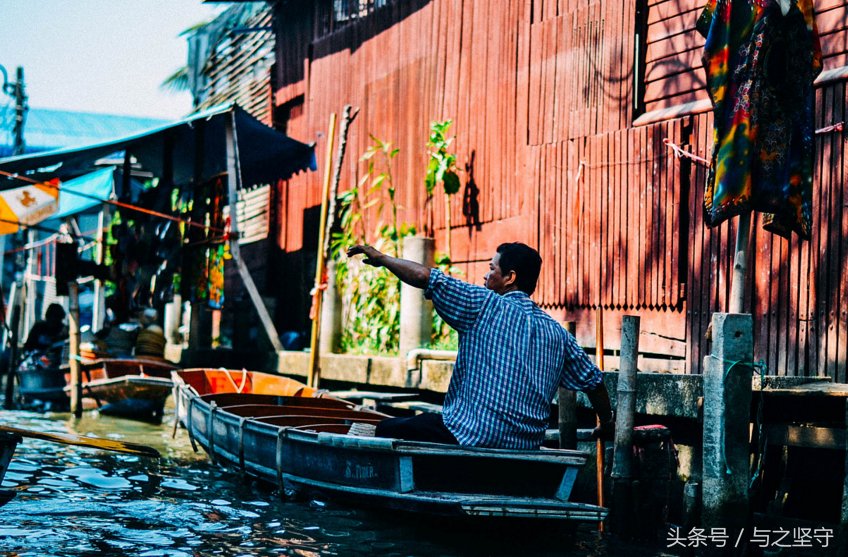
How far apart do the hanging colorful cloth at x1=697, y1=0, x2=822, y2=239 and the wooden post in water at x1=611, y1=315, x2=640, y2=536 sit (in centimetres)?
96

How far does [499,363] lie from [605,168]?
457cm

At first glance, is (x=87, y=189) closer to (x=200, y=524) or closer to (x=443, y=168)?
(x=443, y=168)

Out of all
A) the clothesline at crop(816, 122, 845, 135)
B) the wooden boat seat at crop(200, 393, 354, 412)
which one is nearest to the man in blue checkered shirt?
the clothesline at crop(816, 122, 845, 135)

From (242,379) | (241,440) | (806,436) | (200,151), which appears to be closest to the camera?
(806,436)

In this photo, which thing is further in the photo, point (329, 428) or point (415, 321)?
point (415, 321)

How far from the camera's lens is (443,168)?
1218 centimetres

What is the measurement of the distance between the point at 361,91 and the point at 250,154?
1.97m

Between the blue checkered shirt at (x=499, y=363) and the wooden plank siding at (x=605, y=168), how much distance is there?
9.19ft

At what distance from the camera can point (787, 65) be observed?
258 inches

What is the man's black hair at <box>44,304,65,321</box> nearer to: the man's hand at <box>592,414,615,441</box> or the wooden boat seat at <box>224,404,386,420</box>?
the wooden boat seat at <box>224,404,386,420</box>

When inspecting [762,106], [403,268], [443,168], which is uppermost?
[443,168]

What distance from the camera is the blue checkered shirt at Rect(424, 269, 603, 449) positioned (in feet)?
18.8

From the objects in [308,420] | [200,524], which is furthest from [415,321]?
[200,524]

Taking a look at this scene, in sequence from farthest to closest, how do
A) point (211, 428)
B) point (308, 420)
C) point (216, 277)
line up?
point (216, 277)
point (211, 428)
point (308, 420)
